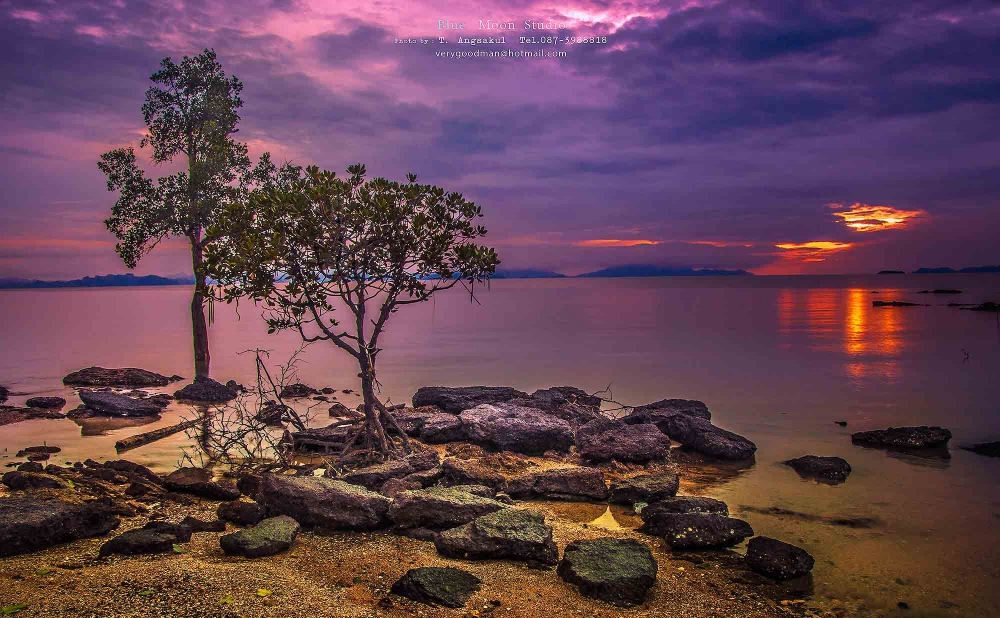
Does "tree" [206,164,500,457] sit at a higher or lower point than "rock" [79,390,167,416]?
higher

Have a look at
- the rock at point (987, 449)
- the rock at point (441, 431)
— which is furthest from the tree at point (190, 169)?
the rock at point (987, 449)

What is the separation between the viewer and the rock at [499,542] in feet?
22.4

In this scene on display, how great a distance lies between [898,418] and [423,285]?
14230 millimetres

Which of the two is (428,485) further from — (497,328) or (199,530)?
(497,328)

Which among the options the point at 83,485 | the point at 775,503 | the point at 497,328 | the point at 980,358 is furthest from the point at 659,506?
the point at 497,328

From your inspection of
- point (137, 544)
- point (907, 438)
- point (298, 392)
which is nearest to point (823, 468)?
point (907, 438)

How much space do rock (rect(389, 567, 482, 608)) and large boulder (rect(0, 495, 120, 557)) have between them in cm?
371

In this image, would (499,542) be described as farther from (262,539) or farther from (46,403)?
(46,403)

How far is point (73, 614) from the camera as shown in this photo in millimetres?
5184

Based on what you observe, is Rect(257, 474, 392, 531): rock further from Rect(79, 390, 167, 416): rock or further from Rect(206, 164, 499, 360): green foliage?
Rect(79, 390, 167, 416): rock

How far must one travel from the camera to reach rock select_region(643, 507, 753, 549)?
Answer: 751 centimetres

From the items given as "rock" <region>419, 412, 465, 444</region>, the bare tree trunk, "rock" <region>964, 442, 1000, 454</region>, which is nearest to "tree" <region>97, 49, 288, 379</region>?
the bare tree trunk

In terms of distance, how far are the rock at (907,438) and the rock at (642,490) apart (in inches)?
258

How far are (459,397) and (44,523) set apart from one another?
34.0 feet
